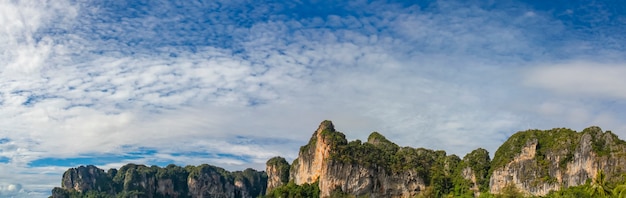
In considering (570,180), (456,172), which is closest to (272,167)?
(456,172)

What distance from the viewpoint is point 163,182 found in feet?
529

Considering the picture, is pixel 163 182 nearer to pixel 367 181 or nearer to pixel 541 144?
pixel 367 181

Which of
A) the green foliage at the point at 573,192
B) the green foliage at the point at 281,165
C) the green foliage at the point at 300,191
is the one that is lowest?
the green foliage at the point at 573,192

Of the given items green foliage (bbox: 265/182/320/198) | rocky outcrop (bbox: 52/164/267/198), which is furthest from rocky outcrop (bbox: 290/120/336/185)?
rocky outcrop (bbox: 52/164/267/198)

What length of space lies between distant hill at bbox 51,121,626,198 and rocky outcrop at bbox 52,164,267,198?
2917 cm

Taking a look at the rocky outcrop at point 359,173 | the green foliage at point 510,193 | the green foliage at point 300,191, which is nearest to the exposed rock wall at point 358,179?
the rocky outcrop at point 359,173

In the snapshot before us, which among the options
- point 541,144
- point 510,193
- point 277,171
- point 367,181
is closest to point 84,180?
point 277,171

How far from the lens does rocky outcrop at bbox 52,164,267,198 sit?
149m

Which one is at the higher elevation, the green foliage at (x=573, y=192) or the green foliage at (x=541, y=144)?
the green foliage at (x=541, y=144)

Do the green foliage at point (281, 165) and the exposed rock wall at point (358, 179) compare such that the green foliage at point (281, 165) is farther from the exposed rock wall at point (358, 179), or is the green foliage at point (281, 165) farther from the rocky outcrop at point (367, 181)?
the rocky outcrop at point (367, 181)

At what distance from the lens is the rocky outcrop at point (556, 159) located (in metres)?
79.1

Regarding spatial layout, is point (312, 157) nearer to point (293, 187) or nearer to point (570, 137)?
point (293, 187)

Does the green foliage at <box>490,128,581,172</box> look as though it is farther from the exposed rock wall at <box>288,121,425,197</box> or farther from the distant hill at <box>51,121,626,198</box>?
the exposed rock wall at <box>288,121,425,197</box>

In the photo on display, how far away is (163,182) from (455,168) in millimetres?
89359
